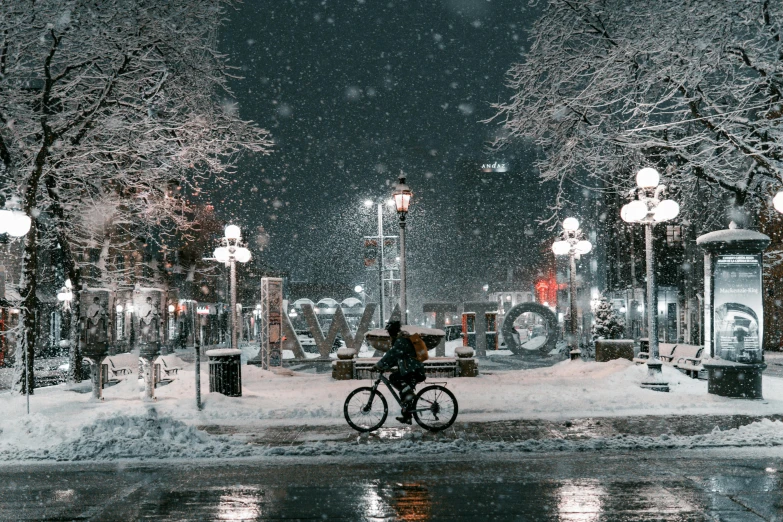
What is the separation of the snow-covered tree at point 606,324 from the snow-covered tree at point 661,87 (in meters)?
10.1

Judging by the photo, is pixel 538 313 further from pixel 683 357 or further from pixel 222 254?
pixel 222 254

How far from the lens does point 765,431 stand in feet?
30.7

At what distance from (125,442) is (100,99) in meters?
8.85

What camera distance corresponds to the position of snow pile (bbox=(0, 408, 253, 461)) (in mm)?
8766

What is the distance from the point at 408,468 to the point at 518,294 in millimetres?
108910

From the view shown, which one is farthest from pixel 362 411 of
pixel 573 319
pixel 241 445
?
pixel 573 319

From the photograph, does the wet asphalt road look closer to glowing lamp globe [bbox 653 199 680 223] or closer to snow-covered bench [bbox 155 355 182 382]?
glowing lamp globe [bbox 653 199 680 223]

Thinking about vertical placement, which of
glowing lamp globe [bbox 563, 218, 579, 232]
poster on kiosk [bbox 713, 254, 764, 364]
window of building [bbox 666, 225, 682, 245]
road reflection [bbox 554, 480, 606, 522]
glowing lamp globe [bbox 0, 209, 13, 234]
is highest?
window of building [bbox 666, 225, 682, 245]

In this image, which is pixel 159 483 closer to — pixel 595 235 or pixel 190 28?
pixel 190 28

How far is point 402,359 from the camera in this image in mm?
9812

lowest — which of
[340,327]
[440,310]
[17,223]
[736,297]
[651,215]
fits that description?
[340,327]

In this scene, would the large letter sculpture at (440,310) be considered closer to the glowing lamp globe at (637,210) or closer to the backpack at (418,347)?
the glowing lamp globe at (637,210)

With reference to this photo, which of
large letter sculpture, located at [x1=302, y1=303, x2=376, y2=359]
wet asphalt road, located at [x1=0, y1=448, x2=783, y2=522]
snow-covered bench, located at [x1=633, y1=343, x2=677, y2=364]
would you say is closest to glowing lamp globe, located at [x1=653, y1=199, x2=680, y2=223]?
snow-covered bench, located at [x1=633, y1=343, x2=677, y2=364]

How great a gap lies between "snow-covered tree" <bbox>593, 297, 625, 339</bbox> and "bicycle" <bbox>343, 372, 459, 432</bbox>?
2198 centimetres
